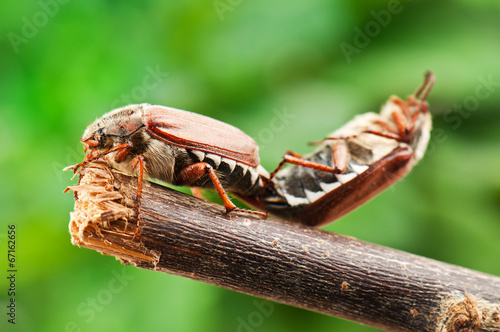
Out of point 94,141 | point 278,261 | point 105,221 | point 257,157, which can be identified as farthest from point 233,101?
point 105,221

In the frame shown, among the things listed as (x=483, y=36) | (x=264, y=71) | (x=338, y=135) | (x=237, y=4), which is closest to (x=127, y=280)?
(x=338, y=135)

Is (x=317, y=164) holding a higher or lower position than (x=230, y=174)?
higher

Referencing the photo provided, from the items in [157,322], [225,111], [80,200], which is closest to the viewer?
[80,200]

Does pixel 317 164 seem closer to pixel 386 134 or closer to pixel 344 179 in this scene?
pixel 344 179

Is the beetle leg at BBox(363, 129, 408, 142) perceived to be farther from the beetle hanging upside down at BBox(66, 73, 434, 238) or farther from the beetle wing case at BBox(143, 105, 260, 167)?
the beetle wing case at BBox(143, 105, 260, 167)

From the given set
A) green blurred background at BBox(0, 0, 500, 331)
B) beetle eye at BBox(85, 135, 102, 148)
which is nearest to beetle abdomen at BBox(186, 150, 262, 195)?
beetle eye at BBox(85, 135, 102, 148)

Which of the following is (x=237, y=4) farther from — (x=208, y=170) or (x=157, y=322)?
Answer: (x=157, y=322)
